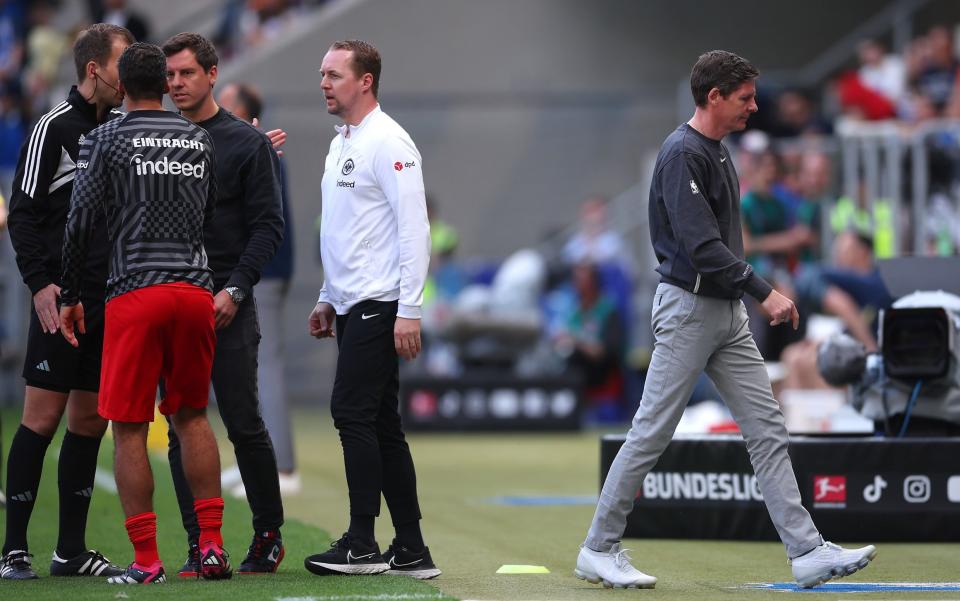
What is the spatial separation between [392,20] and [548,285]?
408cm

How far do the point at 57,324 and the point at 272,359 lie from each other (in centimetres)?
313

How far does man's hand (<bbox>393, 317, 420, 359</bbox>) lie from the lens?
607cm

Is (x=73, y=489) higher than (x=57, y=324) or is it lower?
lower

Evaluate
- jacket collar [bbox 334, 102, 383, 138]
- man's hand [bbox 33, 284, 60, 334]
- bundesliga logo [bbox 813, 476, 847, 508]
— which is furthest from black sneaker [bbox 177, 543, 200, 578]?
bundesliga logo [bbox 813, 476, 847, 508]

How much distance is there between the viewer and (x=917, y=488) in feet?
→ 25.0

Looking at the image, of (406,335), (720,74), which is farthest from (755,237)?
(406,335)

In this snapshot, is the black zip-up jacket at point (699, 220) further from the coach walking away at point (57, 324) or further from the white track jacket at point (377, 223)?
the coach walking away at point (57, 324)

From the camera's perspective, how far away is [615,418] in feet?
55.0

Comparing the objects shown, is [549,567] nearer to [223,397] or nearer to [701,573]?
[701,573]

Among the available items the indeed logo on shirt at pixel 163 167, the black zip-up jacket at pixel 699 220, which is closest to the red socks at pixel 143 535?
the indeed logo on shirt at pixel 163 167

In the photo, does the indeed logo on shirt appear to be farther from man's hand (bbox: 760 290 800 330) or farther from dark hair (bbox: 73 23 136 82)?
man's hand (bbox: 760 290 800 330)

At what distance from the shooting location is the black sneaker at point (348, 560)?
6242mm

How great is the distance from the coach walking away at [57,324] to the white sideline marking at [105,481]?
3.18 metres

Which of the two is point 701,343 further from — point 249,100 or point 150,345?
point 249,100
